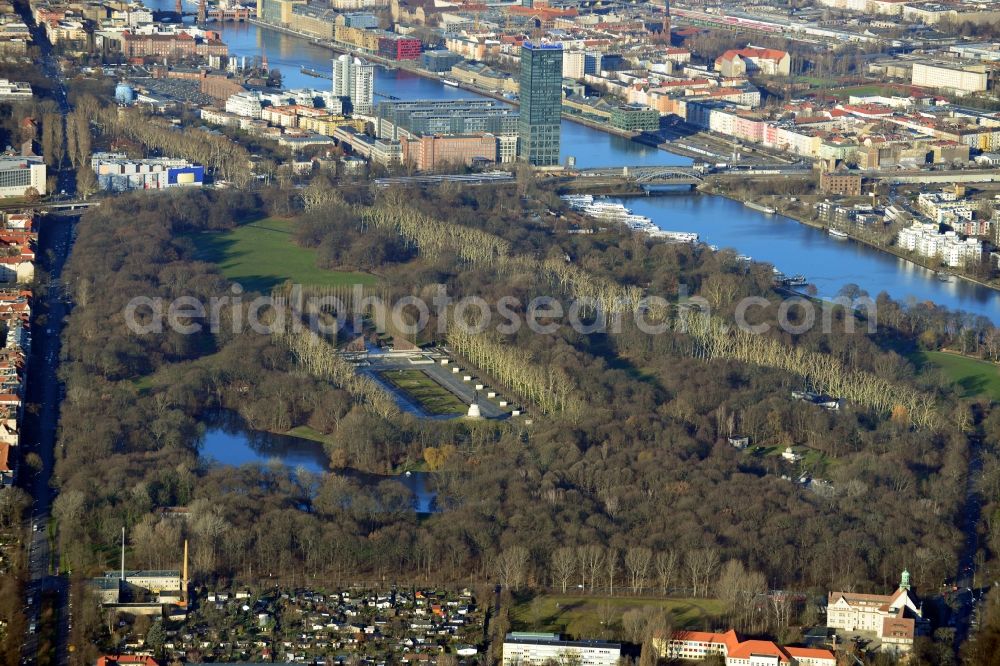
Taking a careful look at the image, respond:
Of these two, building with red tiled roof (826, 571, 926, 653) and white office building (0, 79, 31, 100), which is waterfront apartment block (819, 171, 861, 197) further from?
building with red tiled roof (826, 571, 926, 653)

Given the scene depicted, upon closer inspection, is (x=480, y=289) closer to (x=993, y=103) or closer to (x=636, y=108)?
(x=636, y=108)

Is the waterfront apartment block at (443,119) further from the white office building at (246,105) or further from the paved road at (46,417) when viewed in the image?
the paved road at (46,417)

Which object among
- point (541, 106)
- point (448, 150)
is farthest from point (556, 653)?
point (541, 106)

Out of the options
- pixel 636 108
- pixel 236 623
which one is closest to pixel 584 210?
pixel 636 108

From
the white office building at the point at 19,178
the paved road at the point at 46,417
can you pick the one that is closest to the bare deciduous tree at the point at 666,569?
the paved road at the point at 46,417

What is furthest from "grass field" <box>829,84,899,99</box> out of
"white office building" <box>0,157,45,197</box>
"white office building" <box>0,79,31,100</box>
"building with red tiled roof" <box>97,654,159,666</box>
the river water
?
"building with red tiled roof" <box>97,654,159,666</box>
